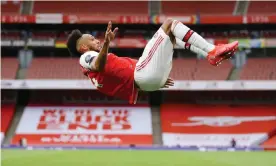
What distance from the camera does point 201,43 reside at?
6832 millimetres

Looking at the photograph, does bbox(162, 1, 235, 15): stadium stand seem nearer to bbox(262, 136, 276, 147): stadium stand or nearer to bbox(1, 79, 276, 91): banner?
bbox(1, 79, 276, 91): banner

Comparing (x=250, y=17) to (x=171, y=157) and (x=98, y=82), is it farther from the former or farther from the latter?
(x=98, y=82)

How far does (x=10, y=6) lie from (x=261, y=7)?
16.6 meters

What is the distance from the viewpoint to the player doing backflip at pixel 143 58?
6.77m

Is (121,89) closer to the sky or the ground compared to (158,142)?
closer to the sky

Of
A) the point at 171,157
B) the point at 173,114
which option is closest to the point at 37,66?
the point at 173,114

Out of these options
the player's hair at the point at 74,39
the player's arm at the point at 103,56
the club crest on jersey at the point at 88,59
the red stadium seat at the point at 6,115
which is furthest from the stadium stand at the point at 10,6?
the player's arm at the point at 103,56

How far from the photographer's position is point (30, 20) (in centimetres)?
2962

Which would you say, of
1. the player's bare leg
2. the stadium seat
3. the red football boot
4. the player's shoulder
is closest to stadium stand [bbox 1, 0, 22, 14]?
the stadium seat

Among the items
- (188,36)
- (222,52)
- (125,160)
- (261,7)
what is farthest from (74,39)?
(261,7)

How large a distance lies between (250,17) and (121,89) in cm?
2345

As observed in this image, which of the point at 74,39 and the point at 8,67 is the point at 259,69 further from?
the point at 74,39

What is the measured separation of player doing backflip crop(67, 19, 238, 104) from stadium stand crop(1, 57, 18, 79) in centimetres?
2283

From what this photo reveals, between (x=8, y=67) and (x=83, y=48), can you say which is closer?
(x=83, y=48)
